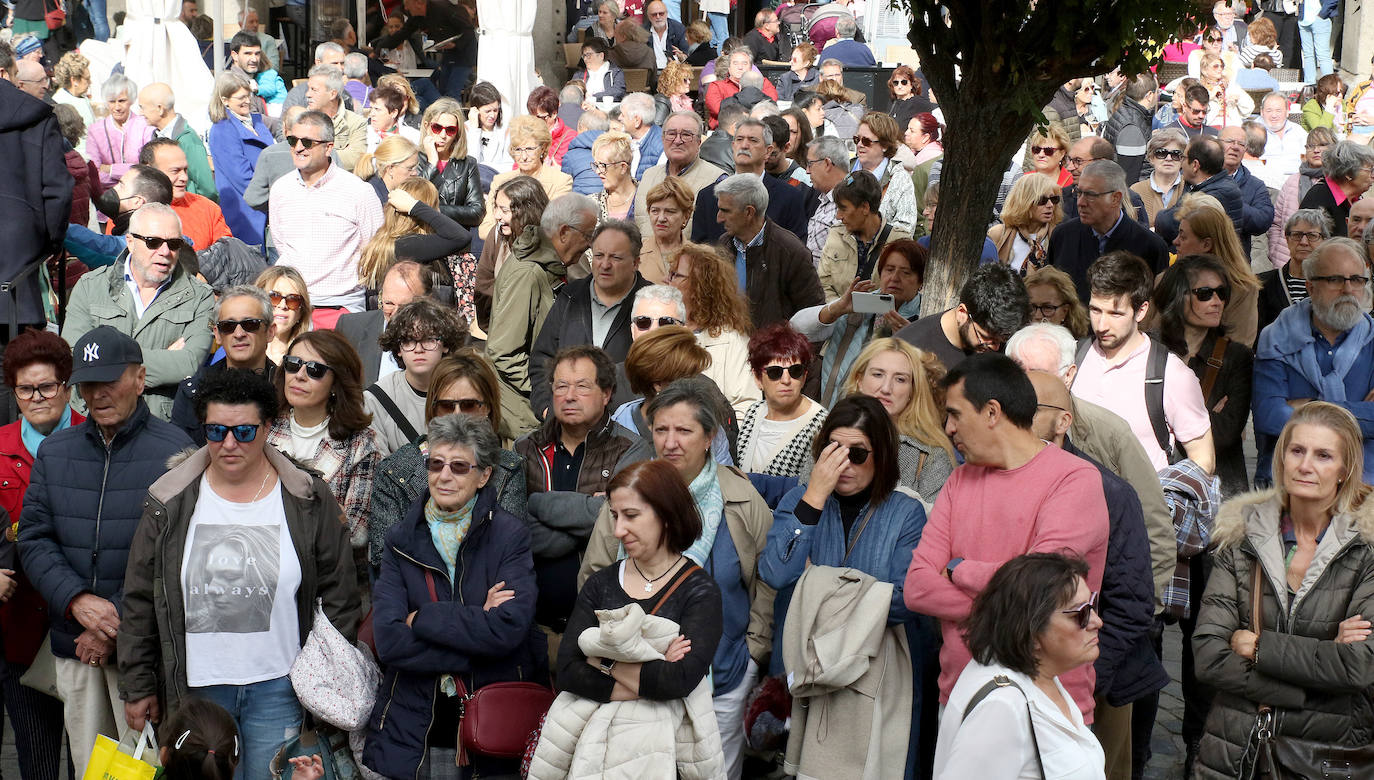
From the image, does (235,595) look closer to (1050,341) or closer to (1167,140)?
(1050,341)

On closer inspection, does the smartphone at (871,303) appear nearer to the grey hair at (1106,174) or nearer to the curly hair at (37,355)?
the grey hair at (1106,174)

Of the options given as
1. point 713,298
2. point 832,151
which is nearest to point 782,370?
point 713,298

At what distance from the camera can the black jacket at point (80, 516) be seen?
18.0 ft

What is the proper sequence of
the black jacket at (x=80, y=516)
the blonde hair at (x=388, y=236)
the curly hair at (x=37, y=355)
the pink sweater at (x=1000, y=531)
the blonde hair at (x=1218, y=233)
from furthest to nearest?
the blonde hair at (x=388, y=236) → the blonde hair at (x=1218, y=233) → the curly hair at (x=37, y=355) → the black jacket at (x=80, y=516) → the pink sweater at (x=1000, y=531)

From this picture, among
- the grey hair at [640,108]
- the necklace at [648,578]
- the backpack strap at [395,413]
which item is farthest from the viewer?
the grey hair at [640,108]

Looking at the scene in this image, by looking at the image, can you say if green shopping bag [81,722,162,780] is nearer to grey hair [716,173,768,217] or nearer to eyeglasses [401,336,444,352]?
eyeglasses [401,336,444,352]

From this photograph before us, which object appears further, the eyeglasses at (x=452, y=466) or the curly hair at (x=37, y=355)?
the curly hair at (x=37, y=355)

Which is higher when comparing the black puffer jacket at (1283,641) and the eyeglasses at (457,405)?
the eyeglasses at (457,405)

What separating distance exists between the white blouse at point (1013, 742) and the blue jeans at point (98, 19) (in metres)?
17.2

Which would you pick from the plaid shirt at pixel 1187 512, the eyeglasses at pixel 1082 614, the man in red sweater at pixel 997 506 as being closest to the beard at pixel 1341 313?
the plaid shirt at pixel 1187 512

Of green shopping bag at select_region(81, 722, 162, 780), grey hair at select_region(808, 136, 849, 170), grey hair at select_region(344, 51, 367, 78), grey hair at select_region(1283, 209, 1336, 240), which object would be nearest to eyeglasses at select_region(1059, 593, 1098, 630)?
green shopping bag at select_region(81, 722, 162, 780)

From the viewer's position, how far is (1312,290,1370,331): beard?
273 inches

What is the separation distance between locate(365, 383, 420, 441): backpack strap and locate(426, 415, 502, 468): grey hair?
959 mm

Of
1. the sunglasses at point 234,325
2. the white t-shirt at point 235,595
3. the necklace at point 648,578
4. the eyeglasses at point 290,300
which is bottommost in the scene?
the white t-shirt at point 235,595
